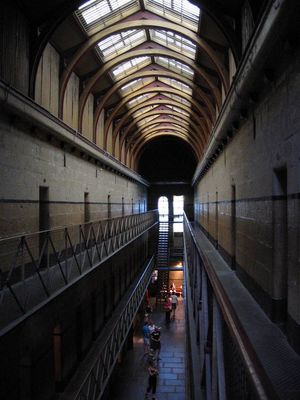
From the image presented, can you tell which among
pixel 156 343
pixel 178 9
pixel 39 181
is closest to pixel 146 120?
pixel 178 9

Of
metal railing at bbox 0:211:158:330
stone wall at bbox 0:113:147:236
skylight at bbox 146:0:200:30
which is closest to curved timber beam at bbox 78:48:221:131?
skylight at bbox 146:0:200:30

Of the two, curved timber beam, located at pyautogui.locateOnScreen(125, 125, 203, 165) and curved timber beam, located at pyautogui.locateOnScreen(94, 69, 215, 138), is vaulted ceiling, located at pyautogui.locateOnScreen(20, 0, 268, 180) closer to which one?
curved timber beam, located at pyautogui.locateOnScreen(94, 69, 215, 138)

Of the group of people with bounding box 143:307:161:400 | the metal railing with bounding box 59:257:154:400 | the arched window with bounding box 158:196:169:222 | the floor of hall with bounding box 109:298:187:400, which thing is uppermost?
the arched window with bounding box 158:196:169:222

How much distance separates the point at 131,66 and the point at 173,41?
2536 mm

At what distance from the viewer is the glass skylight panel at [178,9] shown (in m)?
9.03

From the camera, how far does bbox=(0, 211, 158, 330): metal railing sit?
3992 millimetres

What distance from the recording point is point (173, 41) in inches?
463

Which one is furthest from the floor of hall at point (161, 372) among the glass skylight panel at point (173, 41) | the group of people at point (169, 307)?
the glass skylight panel at point (173, 41)

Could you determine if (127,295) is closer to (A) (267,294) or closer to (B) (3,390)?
(B) (3,390)

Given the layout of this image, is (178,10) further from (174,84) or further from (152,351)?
(152,351)

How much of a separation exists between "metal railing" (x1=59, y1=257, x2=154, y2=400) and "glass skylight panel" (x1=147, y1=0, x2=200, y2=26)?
8607 millimetres

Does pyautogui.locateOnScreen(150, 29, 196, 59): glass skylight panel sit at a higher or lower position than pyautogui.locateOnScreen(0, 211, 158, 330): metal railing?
higher

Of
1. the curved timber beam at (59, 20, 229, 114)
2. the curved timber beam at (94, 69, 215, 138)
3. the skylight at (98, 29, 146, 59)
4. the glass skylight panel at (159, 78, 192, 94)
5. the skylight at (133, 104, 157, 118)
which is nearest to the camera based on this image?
the curved timber beam at (59, 20, 229, 114)

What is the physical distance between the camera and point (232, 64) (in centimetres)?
824
